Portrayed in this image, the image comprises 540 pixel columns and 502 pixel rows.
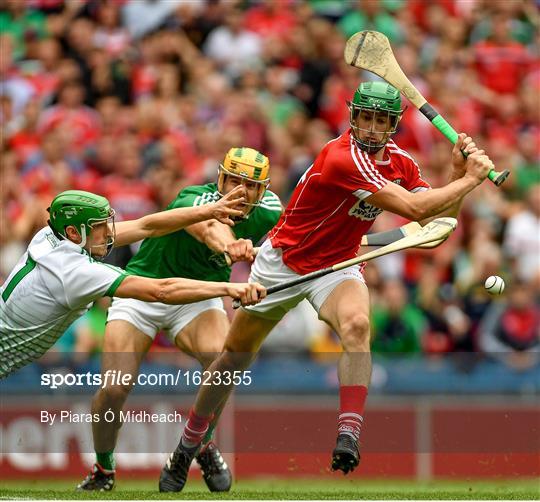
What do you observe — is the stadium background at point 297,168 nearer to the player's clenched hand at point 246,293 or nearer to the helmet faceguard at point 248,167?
the helmet faceguard at point 248,167

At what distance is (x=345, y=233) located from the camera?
948 centimetres

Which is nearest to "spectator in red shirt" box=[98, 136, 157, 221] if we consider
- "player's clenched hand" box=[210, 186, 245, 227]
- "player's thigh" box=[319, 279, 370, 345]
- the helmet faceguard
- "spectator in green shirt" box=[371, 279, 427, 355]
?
"spectator in green shirt" box=[371, 279, 427, 355]

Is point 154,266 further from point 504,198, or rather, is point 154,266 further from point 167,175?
point 504,198

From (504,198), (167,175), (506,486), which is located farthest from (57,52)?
(506,486)

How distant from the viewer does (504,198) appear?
1516 cm

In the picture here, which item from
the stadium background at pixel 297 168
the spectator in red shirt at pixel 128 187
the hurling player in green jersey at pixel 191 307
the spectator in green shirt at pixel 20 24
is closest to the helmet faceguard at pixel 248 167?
the hurling player in green jersey at pixel 191 307

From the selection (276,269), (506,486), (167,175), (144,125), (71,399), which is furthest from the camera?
(144,125)

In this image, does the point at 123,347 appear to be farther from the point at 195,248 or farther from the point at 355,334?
the point at 355,334

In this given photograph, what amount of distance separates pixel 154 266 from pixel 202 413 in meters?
1.03

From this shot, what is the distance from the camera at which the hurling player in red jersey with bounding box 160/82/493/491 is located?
8953 millimetres

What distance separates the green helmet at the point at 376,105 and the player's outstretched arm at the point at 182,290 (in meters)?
1.24

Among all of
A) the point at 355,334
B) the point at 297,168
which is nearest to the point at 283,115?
the point at 297,168

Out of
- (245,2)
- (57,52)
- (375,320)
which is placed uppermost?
(245,2)

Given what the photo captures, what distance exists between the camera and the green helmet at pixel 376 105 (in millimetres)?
9164
